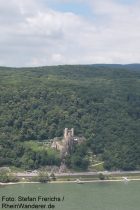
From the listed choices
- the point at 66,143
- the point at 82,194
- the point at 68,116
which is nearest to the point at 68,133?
the point at 66,143

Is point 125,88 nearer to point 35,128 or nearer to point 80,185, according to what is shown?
point 35,128

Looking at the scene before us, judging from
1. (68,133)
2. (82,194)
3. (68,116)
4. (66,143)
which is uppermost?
(68,116)

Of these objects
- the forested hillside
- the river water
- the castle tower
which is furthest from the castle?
the river water

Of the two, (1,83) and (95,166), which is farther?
(1,83)

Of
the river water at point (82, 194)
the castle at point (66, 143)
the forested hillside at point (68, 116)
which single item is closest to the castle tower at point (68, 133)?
the castle at point (66, 143)

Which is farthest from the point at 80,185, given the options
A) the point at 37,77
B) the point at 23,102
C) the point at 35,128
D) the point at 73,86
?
the point at 37,77

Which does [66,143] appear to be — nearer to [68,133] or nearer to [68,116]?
[68,133]

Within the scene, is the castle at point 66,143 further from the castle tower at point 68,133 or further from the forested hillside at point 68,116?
the forested hillside at point 68,116
